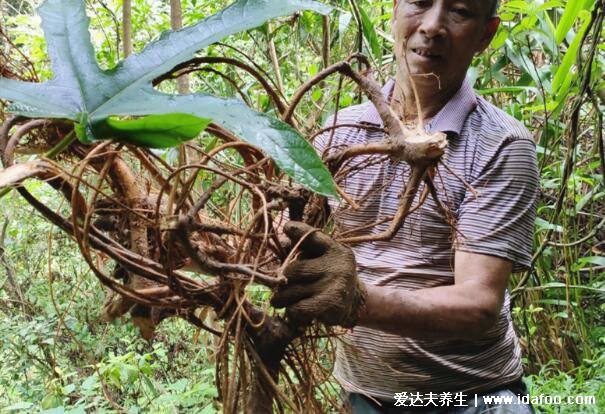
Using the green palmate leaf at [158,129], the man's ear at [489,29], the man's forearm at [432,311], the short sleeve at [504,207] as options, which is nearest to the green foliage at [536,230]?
the man's ear at [489,29]

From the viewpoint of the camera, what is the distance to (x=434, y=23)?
104 cm

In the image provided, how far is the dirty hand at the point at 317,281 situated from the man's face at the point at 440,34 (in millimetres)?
475

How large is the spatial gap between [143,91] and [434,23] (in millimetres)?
664

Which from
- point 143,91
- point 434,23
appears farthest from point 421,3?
point 143,91

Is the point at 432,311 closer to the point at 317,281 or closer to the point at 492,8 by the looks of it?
the point at 317,281

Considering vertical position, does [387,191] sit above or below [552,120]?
below

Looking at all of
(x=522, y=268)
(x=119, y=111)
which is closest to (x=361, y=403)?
(x=522, y=268)

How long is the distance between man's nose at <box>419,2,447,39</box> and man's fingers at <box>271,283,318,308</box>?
0.57 metres

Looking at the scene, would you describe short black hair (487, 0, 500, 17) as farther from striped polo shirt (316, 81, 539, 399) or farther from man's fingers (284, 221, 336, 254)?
man's fingers (284, 221, 336, 254)

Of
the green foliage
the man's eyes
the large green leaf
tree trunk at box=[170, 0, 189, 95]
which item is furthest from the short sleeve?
tree trunk at box=[170, 0, 189, 95]

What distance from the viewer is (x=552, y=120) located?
2.10m

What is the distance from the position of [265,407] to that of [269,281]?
20cm

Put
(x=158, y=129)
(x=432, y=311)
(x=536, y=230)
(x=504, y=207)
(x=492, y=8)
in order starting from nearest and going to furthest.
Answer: (x=158, y=129) < (x=432, y=311) < (x=504, y=207) < (x=492, y=8) < (x=536, y=230)

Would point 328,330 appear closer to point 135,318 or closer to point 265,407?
point 265,407
